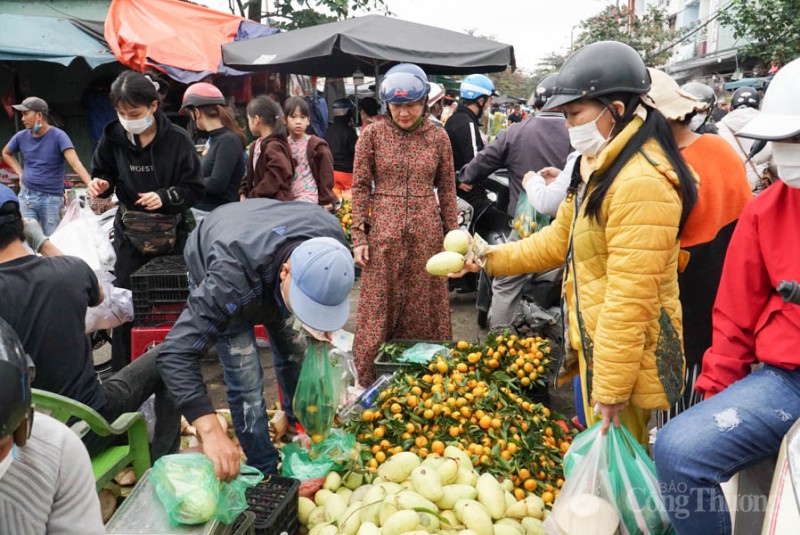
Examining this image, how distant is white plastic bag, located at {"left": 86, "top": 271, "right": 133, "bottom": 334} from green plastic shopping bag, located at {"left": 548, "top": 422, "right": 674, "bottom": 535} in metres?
2.84

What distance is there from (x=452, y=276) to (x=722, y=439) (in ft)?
4.39

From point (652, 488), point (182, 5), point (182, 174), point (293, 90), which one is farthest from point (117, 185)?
point (293, 90)

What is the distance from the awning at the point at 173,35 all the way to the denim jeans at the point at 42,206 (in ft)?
9.21

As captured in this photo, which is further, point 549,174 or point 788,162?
point 549,174

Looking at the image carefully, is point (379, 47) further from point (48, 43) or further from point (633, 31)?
point (633, 31)

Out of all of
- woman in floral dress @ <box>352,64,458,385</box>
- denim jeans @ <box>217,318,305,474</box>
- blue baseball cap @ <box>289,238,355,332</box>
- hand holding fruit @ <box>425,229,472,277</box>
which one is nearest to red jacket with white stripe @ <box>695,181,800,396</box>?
hand holding fruit @ <box>425,229,472,277</box>

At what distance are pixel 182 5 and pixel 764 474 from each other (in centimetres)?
1118

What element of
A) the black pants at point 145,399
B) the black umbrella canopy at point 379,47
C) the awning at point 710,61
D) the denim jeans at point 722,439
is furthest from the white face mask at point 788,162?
the awning at point 710,61

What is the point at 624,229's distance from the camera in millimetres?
2160

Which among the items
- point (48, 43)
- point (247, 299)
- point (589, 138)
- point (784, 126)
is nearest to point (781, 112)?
point (784, 126)

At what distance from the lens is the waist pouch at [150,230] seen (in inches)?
166

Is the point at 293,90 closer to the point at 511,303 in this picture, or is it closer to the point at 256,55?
the point at 256,55

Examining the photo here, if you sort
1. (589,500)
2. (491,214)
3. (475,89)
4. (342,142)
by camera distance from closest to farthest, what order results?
1. (589,500)
2. (491,214)
3. (475,89)
4. (342,142)

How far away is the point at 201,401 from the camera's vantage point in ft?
7.38
